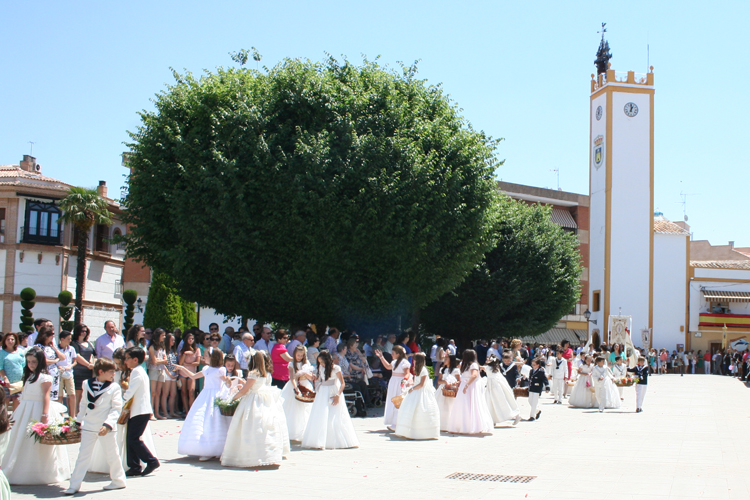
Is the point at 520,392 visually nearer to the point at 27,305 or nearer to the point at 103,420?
the point at 103,420

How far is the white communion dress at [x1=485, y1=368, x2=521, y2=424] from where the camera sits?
15.2m

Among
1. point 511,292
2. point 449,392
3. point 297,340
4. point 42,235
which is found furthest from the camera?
point 42,235

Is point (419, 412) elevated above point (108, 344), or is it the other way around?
point (108, 344)

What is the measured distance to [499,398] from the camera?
600 inches

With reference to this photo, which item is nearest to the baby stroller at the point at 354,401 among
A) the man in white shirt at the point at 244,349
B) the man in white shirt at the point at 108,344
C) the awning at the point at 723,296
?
the man in white shirt at the point at 244,349

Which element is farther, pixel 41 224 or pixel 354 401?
pixel 41 224

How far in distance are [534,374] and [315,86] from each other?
28.2 ft

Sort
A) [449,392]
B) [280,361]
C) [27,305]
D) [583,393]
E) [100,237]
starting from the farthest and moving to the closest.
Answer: [100,237] → [27,305] → [583,393] → [280,361] → [449,392]

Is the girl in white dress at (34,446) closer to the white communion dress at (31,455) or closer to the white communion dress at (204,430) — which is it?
the white communion dress at (31,455)

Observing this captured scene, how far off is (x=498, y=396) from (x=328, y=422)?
4.87 metres

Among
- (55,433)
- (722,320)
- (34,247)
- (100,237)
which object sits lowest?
(55,433)

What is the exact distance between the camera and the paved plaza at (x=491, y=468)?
8250 mm

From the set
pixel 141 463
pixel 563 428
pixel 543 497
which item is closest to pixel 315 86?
pixel 563 428

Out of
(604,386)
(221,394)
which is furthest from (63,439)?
(604,386)
